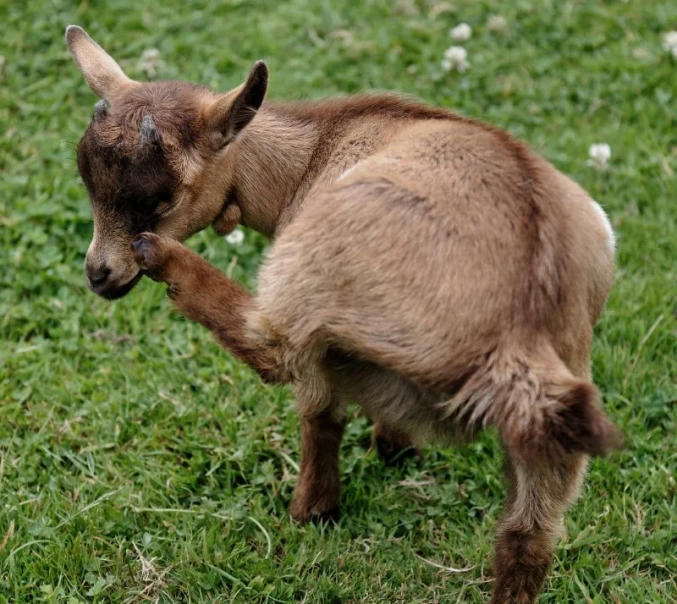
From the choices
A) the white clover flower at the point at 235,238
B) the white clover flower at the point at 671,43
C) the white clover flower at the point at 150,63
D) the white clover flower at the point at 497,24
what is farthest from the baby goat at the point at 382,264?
the white clover flower at the point at 671,43

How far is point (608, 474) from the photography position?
492cm

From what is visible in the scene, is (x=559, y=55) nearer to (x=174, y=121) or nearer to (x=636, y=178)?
(x=636, y=178)

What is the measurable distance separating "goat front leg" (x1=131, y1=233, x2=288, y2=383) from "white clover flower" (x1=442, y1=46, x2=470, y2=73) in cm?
385

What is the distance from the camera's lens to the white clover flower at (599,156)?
6.55m

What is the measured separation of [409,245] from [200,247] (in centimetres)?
295

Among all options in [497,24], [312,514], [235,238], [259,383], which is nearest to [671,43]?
[497,24]

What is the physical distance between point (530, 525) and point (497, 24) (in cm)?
488

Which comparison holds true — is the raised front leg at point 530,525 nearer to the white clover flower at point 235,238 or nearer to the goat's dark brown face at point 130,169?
the goat's dark brown face at point 130,169

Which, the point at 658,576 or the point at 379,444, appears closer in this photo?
the point at 658,576

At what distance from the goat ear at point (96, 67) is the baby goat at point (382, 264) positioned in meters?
0.01

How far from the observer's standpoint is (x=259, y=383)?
18.0 feet

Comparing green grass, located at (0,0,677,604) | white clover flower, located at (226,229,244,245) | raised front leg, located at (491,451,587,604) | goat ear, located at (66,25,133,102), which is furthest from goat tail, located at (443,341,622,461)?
white clover flower, located at (226,229,244,245)

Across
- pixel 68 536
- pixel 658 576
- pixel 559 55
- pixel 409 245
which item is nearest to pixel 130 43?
pixel 559 55

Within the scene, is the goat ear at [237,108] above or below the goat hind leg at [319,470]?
above
